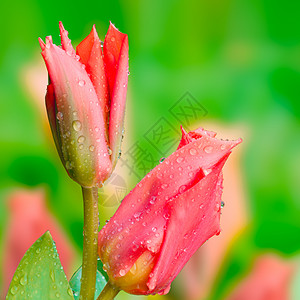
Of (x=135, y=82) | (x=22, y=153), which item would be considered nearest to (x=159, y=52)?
(x=135, y=82)

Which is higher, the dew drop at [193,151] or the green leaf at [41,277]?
the dew drop at [193,151]

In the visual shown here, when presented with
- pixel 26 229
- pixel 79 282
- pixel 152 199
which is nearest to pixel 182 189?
pixel 152 199

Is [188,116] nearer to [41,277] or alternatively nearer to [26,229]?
[26,229]

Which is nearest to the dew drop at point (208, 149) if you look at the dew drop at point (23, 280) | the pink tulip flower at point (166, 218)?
the pink tulip flower at point (166, 218)

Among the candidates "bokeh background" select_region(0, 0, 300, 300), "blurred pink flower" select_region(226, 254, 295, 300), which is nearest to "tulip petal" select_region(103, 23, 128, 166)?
"bokeh background" select_region(0, 0, 300, 300)

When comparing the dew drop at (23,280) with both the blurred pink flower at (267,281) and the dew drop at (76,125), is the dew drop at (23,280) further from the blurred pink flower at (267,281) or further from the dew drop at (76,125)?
the blurred pink flower at (267,281)
